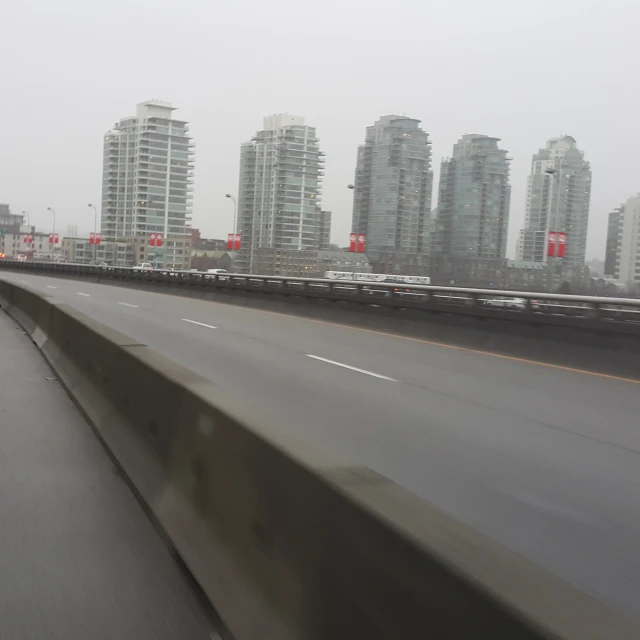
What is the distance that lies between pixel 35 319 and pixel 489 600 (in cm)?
1670

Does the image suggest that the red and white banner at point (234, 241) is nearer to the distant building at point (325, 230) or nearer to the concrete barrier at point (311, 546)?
the distant building at point (325, 230)

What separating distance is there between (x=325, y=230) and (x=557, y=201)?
27874 millimetres

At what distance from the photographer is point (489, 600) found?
2.04 metres

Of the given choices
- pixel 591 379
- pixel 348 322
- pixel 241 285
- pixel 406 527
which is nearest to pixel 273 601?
pixel 406 527

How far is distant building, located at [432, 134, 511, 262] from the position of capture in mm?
21969

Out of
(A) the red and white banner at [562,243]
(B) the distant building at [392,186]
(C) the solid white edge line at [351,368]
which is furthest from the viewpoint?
(B) the distant building at [392,186]

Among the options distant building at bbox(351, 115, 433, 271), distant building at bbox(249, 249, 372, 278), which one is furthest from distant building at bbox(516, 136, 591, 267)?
distant building at bbox(249, 249, 372, 278)

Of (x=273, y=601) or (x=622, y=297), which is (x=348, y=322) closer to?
(x=622, y=297)

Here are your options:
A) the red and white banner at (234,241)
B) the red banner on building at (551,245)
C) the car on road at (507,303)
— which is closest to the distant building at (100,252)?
the red and white banner at (234,241)

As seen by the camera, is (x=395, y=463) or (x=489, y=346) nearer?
(x=395, y=463)

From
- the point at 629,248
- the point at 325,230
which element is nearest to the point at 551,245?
the point at 629,248

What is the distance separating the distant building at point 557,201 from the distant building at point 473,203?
93cm

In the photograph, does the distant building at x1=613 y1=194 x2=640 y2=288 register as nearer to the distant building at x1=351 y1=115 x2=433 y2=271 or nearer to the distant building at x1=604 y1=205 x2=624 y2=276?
the distant building at x1=604 y1=205 x2=624 y2=276

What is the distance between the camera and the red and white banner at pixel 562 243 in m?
20.2
